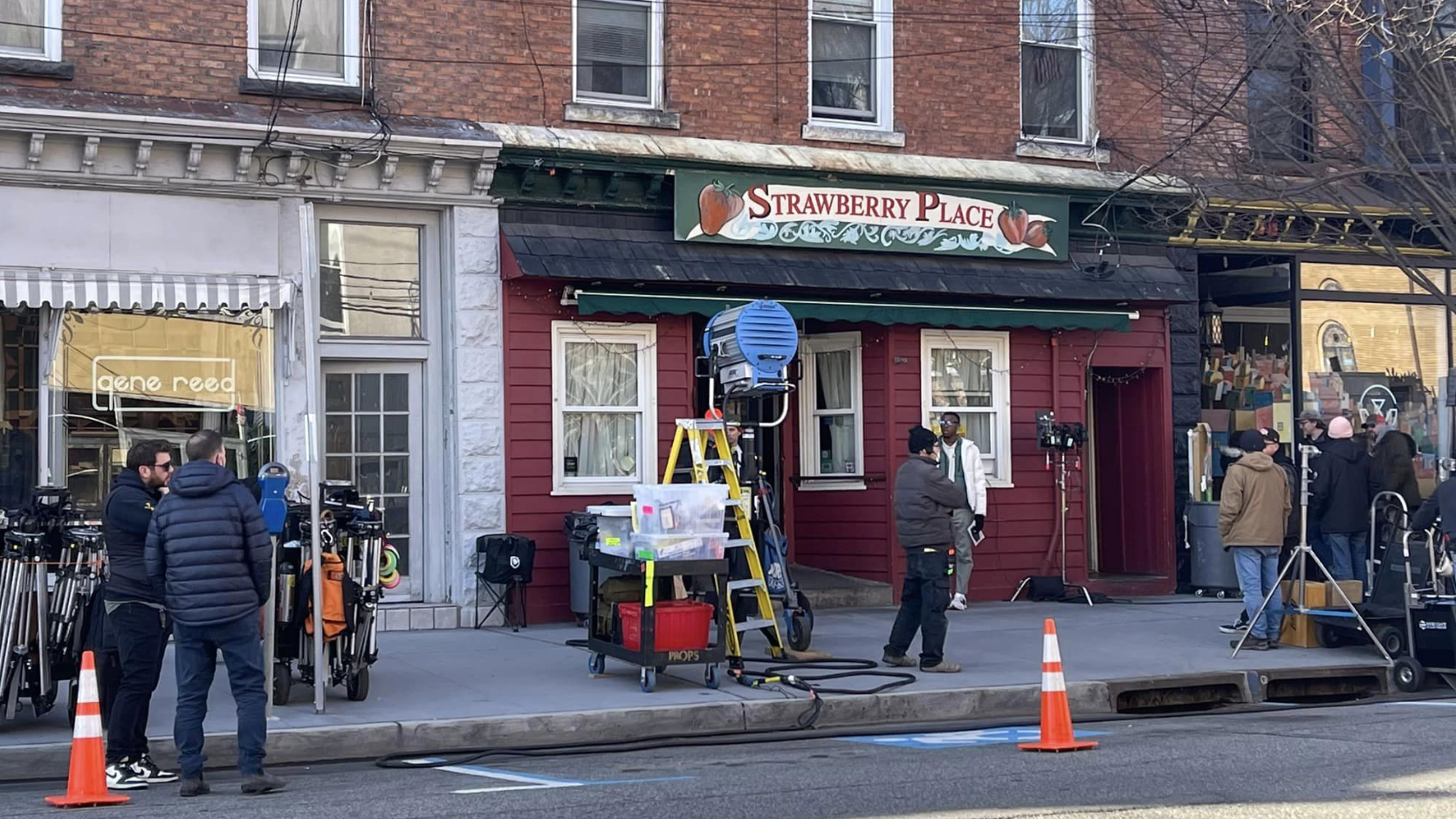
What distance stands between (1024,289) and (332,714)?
914 cm

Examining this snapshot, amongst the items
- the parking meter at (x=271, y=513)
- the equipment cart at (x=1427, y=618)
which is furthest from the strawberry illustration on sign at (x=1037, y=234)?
the parking meter at (x=271, y=513)

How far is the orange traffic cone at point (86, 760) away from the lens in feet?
26.1

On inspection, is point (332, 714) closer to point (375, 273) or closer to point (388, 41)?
point (375, 273)

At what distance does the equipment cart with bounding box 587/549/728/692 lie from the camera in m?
11.2

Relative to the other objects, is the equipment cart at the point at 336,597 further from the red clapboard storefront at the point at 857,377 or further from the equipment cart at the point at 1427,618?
the equipment cart at the point at 1427,618

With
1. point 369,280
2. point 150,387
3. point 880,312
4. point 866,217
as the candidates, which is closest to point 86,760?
point 150,387

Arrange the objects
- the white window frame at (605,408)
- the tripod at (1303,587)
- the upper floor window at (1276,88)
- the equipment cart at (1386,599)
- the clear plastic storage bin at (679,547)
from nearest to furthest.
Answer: the clear plastic storage bin at (679,547), the equipment cart at (1386,599), the tripod at (1303,587), the white window frame at (605,408), the upper floor window at (1276,88)

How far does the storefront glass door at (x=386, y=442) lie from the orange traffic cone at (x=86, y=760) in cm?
698

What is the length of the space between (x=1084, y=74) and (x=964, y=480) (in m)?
4.90

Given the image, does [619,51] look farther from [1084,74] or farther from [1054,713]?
[1054,713]

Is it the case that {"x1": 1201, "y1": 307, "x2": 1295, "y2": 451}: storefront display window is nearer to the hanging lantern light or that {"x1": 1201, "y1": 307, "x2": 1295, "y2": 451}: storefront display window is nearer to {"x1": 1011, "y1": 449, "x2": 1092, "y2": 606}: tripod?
the hanging lantern light

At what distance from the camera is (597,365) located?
15781 millimetres

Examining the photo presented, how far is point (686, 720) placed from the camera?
10.7 metres

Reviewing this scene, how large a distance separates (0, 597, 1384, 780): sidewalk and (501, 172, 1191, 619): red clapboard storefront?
1.78 m
